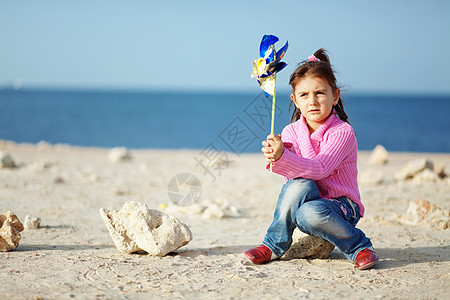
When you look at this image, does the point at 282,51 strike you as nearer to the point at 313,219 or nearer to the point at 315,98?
the point at 315,98

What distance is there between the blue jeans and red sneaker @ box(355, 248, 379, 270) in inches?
2.0

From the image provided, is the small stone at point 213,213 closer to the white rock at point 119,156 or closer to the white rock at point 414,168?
the white rock at point 414,168

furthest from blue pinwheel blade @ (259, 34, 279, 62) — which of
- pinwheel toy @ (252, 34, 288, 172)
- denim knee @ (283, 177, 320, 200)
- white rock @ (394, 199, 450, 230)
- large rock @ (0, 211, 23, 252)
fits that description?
white rock @ (394, 199, 450, 230)

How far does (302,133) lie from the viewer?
3115mm

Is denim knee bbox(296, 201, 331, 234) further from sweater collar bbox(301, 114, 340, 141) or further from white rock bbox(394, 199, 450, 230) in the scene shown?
white rock bbox(394, 199, 450, 230)

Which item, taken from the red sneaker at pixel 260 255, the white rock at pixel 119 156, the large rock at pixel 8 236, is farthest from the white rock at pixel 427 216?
the white rock at pixel 119 156

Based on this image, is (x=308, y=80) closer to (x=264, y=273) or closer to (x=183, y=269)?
(x=264, y=273)

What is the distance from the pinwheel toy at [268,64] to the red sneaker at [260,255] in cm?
82

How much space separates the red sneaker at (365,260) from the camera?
287cm

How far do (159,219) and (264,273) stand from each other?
910 mm

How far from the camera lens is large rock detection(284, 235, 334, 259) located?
319 centimetres

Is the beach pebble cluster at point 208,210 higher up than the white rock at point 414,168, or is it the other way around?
the white rock at point 414,168

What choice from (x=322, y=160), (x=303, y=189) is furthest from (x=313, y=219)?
(x=322, y=160)

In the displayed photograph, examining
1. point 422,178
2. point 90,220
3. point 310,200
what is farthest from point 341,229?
point 422,178
